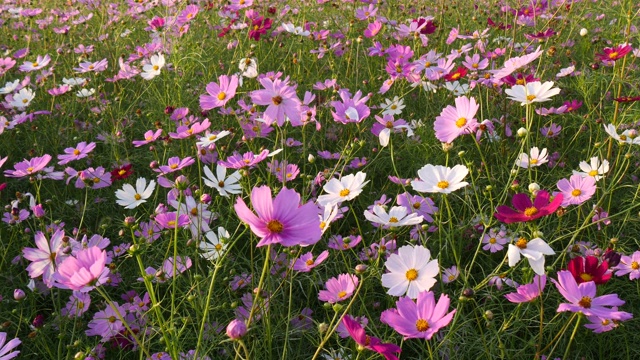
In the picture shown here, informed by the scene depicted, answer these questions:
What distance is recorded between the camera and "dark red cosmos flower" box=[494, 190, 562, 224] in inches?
31.5

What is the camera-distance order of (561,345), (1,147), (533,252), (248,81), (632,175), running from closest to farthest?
1. (533,252)
2. (561,345)
3. (632,175)
4. (1,147)
5. (248,81)

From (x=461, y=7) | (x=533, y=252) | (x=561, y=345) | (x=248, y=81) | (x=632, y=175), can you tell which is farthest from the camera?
(x=461, y=7)

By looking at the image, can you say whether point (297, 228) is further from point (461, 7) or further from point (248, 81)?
point (461, 7)

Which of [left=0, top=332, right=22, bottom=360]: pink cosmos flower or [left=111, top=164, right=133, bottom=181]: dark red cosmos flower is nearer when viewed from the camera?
[left=0, top=332, right=22, bottom=360]: pink cosmos flower

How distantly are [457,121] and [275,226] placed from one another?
2.03ft

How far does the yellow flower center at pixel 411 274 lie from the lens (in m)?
0.84

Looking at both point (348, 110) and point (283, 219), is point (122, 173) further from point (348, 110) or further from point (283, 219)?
point (283, 219)

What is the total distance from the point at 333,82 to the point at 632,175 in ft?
3.01

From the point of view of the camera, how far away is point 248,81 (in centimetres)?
204

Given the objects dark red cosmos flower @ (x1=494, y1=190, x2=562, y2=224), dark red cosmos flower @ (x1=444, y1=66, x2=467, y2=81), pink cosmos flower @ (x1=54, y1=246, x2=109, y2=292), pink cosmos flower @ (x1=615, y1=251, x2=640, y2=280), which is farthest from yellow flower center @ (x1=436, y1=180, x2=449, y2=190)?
dark red cosmos flower @ (x1=444, y1=66, x2=467, y2=81)

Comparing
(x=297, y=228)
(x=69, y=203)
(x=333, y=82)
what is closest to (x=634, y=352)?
(x=297, y=228)

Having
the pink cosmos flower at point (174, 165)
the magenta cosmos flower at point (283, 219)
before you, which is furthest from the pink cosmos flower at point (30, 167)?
the magenta cosmos flower at point (283, 219)

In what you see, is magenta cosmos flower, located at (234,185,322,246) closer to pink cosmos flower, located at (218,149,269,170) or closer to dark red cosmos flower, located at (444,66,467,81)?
pink cosmos flower, located at (218,149,269,170)

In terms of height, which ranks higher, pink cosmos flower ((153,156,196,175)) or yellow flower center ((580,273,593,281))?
yellow flower center ((580,273,593,281))
